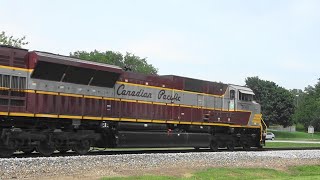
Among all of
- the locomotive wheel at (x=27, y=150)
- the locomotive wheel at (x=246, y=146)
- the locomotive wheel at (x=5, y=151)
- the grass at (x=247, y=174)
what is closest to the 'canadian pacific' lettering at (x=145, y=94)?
the locomotive wheel at (x=27, y=150)

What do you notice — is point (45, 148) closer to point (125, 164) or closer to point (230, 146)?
point (125, 164)

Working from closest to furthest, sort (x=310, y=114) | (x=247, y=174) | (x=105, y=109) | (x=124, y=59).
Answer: (x=247, y=174)
(x=105, y=109)
(x=124, y=59)
(x=310, y=114)

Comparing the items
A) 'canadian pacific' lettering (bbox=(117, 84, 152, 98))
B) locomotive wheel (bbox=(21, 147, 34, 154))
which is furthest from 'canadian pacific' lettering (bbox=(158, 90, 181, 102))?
locomotive wheel (bbox=(21, 147, 34, 154))

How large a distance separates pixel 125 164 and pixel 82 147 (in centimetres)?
399

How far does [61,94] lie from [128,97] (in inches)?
162

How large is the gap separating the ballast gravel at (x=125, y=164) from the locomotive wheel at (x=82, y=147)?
2687mm

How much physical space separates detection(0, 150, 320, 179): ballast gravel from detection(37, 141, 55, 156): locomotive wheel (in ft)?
8.08

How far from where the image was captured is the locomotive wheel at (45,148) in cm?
1704

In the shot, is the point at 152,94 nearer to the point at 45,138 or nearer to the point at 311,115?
the point at 45,138

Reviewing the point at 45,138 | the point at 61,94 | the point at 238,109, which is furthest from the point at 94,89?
the point at 238,109

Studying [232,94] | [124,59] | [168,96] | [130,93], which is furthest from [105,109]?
[124,59]

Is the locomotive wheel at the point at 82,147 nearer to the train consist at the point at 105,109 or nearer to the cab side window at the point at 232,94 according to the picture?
the train consist at the point at 105,109

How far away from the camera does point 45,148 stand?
17219 mm

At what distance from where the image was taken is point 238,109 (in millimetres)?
27328
